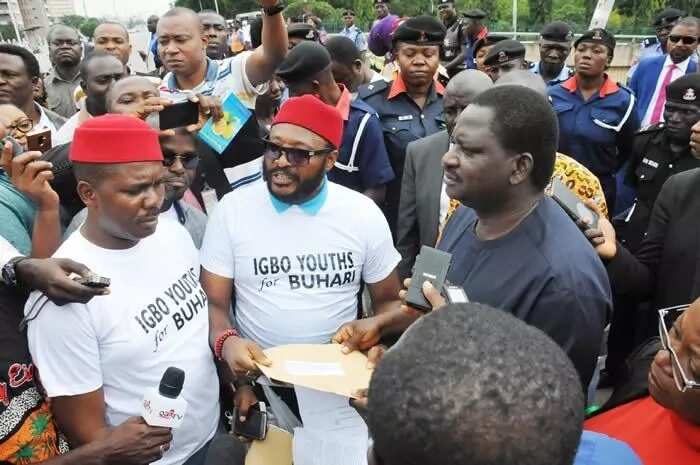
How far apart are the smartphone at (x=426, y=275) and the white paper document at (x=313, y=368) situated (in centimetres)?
48

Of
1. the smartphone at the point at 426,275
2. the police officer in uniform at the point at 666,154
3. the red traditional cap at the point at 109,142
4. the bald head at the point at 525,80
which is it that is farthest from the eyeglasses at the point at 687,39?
the red traditional cap at the point at 109,142

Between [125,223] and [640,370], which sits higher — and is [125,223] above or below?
above

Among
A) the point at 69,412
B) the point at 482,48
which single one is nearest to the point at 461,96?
the point at 69,412

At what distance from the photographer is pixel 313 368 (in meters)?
2.09

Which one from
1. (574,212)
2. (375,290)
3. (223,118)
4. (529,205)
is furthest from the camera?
(223,118)

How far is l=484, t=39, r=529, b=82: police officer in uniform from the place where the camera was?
5.38 m

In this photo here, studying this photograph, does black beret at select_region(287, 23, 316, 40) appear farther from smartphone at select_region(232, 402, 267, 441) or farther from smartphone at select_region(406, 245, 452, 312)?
smartphone at select_region(406, 245, 452, 312)

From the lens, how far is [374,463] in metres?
1.15

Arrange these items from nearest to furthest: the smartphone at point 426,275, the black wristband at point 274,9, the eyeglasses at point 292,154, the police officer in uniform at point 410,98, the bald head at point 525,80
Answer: the smartphone at point 426,275 → the eyeglasses at point 292,154 → the bald head at point 525,80 → the black wristband at point 274,9 → the police officer in uniform at point 410,98

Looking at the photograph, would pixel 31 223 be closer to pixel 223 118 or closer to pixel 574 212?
pixel 223 118

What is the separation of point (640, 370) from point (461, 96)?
2.02 m

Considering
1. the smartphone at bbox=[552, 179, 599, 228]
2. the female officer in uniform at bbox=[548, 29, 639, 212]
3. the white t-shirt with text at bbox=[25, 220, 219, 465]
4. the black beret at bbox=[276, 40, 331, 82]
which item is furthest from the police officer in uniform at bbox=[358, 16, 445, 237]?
the white t-shirt with text at bbox=[25, 220, 219, 465]

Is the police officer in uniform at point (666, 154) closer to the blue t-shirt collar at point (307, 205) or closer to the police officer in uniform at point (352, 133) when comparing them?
the police officer in uniform at point (352, 133)

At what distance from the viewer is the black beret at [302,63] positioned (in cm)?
391
